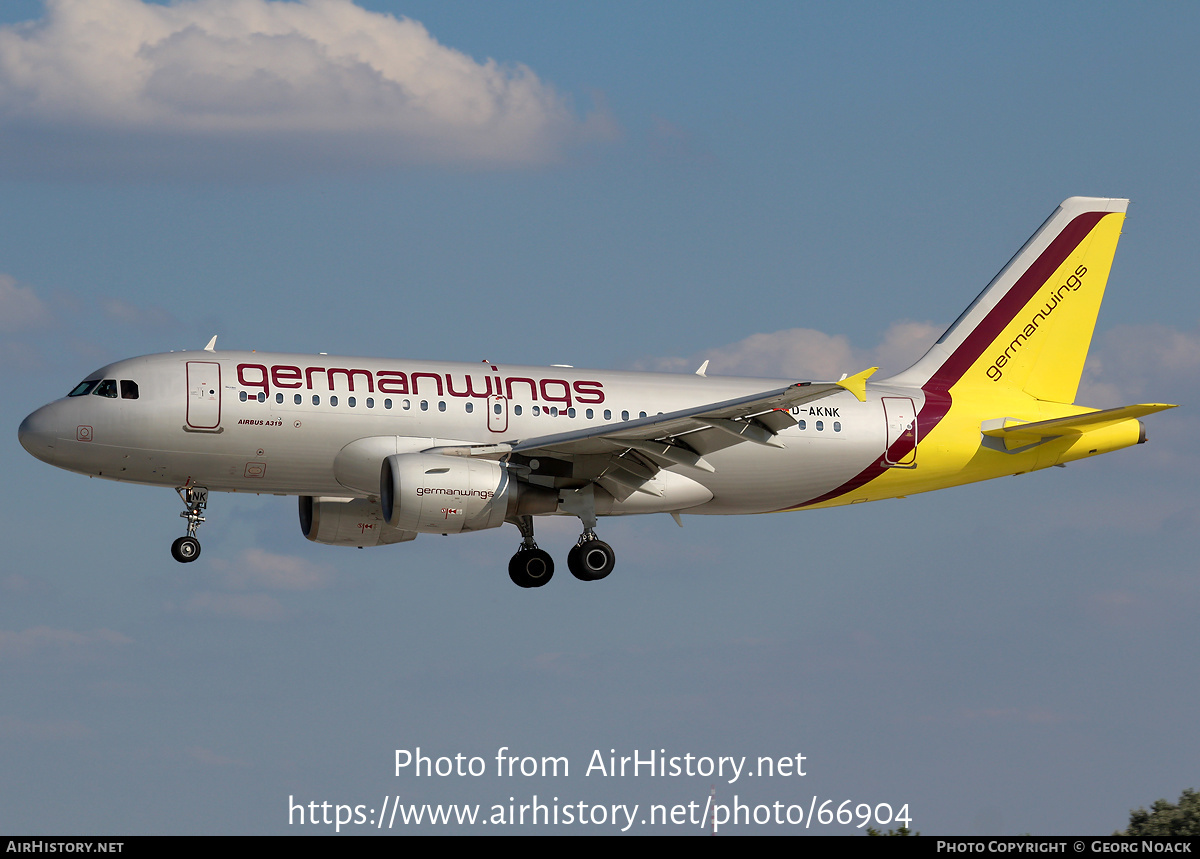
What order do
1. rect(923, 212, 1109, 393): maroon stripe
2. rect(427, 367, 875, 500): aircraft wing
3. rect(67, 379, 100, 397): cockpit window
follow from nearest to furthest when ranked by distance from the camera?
rect(427, 367, 875, 500): aircraft wing < rect(67, 379, 100, 397): cockpit window < rect(923, 212, 1109, 393): maroon stripe

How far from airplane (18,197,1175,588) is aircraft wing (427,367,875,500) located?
0.20 ft

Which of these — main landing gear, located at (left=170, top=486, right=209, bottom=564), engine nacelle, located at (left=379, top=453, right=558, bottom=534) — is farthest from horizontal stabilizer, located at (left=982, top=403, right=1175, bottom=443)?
main landing gear, located at (left=170, top=486, right=209, bottom=564)

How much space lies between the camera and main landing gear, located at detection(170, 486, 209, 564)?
40688 millimetres

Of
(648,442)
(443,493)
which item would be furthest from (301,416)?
(648,442)

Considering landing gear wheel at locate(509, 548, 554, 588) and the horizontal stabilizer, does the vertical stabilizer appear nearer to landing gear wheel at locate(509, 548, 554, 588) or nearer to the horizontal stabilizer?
the horizontal stabilizer

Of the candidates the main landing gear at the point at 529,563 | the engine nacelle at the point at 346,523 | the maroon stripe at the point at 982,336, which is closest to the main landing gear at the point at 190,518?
the engine nacelle at the point at 346,523

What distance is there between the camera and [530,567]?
4294 centimetres

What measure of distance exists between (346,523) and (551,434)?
22.4ft

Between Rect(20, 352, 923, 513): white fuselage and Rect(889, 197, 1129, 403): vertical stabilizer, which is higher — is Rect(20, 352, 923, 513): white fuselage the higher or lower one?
the lower one

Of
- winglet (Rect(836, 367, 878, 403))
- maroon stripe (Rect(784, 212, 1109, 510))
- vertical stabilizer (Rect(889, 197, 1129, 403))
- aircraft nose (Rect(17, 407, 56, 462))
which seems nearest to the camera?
winglet (Rect(836, 367, 878, 403))
